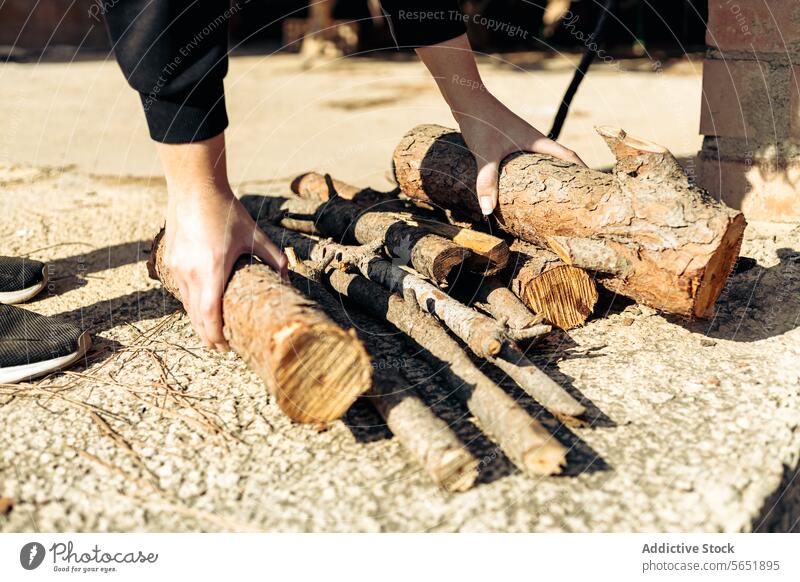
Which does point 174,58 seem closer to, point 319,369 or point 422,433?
point 319,369

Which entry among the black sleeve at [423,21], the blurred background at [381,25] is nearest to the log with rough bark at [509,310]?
the black sleeve at [423,21]

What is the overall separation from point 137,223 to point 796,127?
10.1 ft

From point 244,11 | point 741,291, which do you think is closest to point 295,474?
point 741,291

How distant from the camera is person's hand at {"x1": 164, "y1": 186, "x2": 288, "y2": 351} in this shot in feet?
6.47

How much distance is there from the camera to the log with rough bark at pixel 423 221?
2461 millimetres

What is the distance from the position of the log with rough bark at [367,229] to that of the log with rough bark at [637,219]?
345mm

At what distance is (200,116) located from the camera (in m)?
1.92

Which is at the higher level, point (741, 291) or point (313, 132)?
point (313, 132)

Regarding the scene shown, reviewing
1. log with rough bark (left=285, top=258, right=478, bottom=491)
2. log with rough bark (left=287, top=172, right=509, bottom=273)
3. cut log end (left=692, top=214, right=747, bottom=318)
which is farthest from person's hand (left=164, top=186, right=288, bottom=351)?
cut log end (left=692, top=214, right=747, bottom=318)

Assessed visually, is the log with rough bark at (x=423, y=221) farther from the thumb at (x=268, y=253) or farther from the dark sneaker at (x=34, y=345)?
the dark sneaker at (x=34, y=345)

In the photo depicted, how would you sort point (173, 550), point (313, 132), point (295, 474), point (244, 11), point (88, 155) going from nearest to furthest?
point (173, 550), point (295, 474), point (88, 155), point (313, 132), point (244, 11)

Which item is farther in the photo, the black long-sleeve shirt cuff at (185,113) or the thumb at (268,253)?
the thumb at (268,253)

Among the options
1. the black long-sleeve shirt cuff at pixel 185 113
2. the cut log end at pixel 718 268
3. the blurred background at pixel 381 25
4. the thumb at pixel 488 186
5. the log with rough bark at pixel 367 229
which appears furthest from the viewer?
the blurred background at pixel 381 25

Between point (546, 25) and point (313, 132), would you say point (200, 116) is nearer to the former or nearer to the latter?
point (313, 132)
